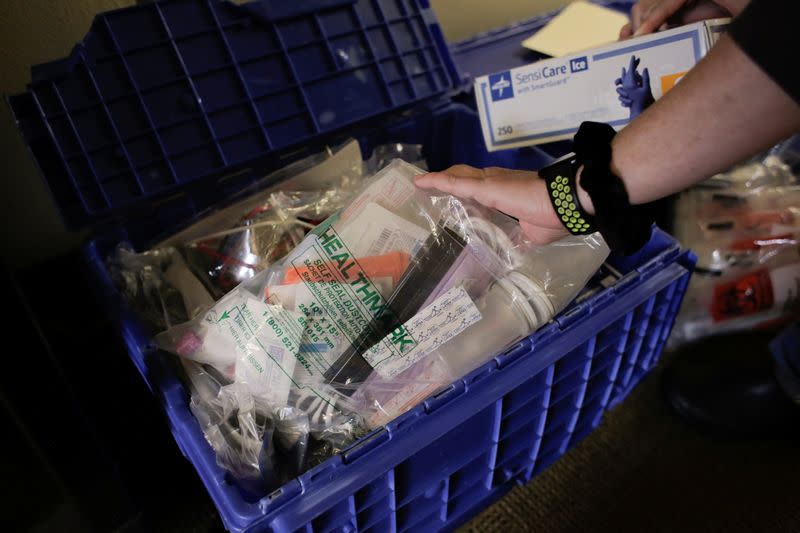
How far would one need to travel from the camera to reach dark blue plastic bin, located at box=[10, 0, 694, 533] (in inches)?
20.4

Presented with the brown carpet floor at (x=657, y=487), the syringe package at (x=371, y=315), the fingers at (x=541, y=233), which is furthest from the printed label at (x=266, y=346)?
the brown carpet floor at (x=657, y=487)

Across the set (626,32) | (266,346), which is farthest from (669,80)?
(266,346)

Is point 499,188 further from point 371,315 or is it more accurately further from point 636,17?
point 636,17

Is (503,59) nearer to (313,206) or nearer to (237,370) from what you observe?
(313,206)

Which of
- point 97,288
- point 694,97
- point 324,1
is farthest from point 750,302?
point 97,288

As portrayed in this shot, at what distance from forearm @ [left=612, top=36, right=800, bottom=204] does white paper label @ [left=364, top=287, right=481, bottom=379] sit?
173 mm

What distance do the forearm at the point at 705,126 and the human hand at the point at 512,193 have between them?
8 centimetres

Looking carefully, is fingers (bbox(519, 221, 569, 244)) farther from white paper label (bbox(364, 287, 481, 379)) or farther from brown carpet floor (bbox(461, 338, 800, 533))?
brown carpet floor (bbox(461, 338, 800, 533))

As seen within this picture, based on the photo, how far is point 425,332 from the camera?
531 mm

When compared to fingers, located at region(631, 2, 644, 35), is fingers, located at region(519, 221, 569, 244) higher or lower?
lower

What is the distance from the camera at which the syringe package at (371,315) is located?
0.53 meters

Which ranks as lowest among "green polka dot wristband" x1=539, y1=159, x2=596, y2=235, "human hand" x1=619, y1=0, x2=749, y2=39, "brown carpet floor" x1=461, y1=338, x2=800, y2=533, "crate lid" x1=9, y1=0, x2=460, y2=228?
"brown carpet floor" x1=461, y1=338, x2=800, y2=533

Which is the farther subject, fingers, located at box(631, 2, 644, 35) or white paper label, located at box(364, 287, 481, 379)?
fingers, located at box(631, 2, 644, 35)

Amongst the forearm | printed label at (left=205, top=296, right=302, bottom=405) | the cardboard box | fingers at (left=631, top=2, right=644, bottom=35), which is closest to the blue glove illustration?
the cardboard box
